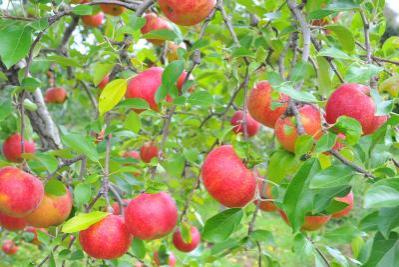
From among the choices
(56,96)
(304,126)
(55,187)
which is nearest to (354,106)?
(304,126)

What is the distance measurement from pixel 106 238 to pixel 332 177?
49 centimetres

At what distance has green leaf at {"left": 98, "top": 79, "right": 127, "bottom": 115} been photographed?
1.03 m

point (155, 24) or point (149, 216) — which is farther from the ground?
point (155, 24)

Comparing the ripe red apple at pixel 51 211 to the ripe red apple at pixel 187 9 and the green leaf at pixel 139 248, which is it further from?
the ripe red apple at pixel 187 9

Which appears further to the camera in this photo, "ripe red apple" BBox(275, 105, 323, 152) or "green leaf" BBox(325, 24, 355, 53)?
"green leaf" BBox(325, 24, 355, 53)

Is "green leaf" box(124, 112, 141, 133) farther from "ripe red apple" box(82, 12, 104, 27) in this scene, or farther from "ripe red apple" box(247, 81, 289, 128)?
"ripe red apple" box(82, 12, 104, 27)

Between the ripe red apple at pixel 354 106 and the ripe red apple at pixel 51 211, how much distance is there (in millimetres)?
626

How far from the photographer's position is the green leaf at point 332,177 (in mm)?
727

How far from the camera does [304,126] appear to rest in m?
0.87

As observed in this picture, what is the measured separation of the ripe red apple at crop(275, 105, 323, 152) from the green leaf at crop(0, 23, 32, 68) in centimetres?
51

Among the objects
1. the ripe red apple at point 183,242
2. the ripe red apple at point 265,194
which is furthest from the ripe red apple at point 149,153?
the ripe red apple at point 265,194

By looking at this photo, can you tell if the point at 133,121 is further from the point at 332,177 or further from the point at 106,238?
the point at 332,177

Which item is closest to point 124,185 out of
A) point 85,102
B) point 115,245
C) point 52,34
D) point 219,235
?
point 115,245

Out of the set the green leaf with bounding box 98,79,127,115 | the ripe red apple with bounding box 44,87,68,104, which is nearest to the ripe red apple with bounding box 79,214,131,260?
the green leaf with bounding box 98,79,127,115
